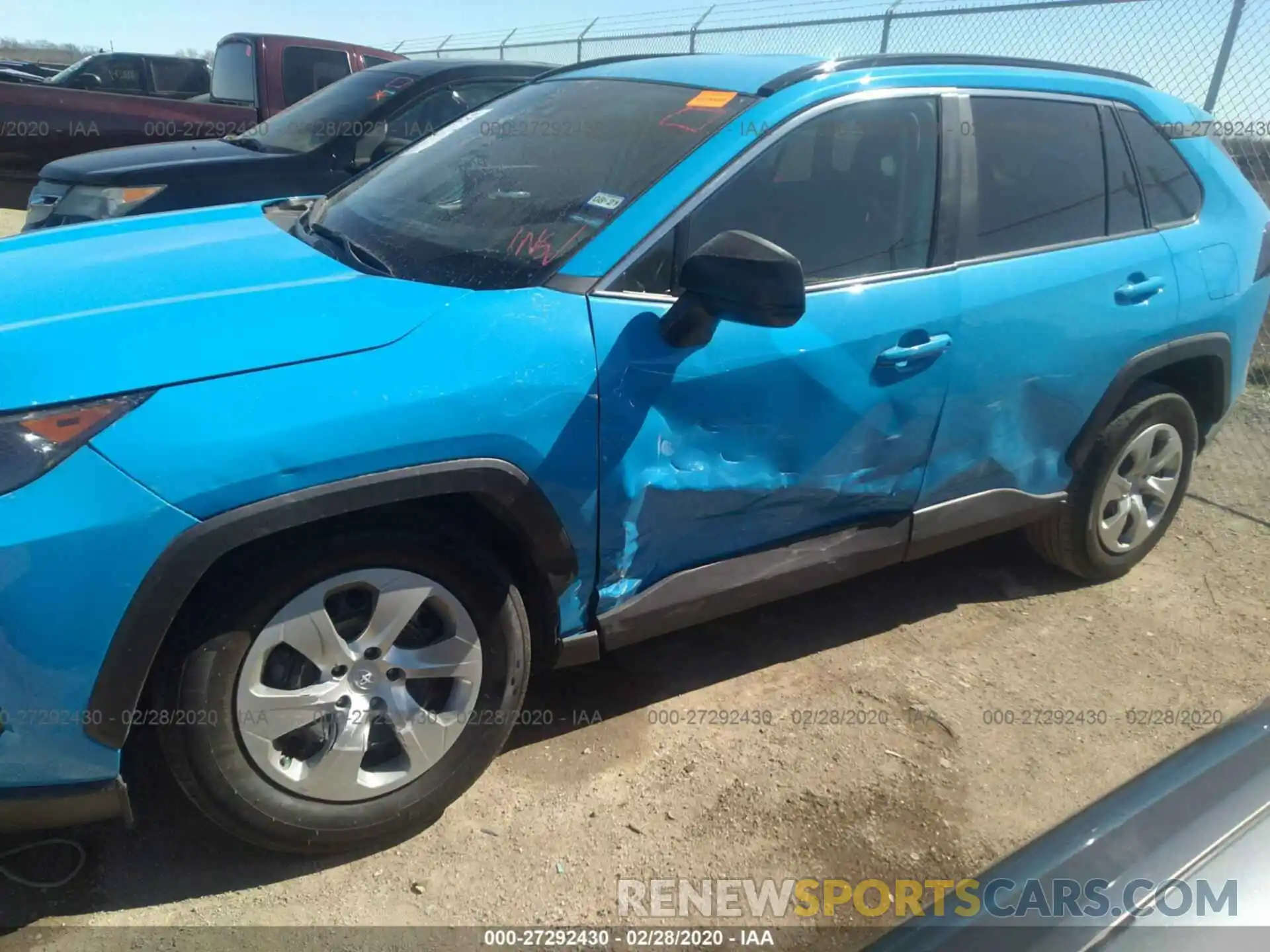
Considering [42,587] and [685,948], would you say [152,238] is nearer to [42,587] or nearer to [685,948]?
[42,587]

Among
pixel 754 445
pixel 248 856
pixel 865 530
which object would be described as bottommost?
pixel 248 856

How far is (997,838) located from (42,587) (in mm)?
2357

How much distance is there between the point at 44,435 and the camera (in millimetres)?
1870

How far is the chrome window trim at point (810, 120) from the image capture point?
97.5 inches

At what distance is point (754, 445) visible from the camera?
2.65m

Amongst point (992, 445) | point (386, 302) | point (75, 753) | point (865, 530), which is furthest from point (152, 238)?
point (992, 445)

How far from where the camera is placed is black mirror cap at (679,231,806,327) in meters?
2.31

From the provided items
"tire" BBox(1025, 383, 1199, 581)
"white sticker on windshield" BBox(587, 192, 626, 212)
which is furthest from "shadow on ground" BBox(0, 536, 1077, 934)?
"white sticker on windshield" BBox(587, 192, 626, 212)

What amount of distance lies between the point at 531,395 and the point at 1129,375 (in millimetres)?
2302

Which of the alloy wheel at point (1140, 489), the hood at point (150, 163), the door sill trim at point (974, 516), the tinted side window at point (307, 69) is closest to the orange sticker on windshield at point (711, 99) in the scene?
the door sill trim at point (974, 516)

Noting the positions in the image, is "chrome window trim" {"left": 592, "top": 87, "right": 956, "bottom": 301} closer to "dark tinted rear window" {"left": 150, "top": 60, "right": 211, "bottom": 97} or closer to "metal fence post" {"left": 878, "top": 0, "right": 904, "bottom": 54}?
"metal fence post" {"left": 878, "top": 0, "right": 904, "bottom": 54}

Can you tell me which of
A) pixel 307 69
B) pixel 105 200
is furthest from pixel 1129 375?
pixel 307 69

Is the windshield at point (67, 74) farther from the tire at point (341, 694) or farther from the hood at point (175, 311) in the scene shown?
the tire at point (341, 694)

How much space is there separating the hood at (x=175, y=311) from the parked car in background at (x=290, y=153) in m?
2.79
